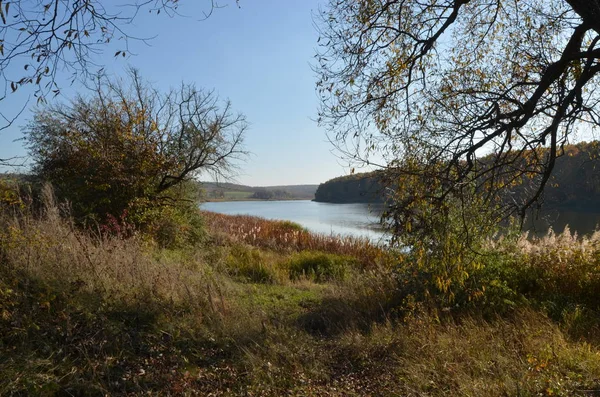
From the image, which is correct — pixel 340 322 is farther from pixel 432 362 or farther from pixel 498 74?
pixel 498 74

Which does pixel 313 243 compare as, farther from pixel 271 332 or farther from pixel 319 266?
pixel 271 332

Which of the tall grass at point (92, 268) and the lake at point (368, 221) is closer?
the tall grass at point (92, 268)

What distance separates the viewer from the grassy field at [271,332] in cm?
358

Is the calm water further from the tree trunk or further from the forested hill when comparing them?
the tree trunk

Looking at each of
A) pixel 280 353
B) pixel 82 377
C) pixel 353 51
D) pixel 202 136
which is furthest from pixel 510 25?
pixel 202 136

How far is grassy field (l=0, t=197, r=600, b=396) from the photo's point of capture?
3.58 metres

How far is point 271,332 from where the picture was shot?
4.79 metres

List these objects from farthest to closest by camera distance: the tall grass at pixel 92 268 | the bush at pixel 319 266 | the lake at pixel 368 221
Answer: the bush at pixel 319 266 < the lake at pixel 368 221 < the tall grass at pixel 92 268

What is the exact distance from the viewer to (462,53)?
6160 mm

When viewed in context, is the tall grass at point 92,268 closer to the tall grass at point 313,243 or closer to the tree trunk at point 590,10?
the tree trunk at point 590,10

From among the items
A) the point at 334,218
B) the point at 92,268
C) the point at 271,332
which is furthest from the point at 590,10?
the point at 334,218

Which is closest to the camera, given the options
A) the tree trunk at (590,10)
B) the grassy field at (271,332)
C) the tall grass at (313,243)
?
the grassy field at (271,332)

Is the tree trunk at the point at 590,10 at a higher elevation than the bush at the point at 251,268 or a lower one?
higher

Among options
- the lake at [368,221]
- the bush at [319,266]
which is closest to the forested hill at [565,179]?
the lake at [368,221]
